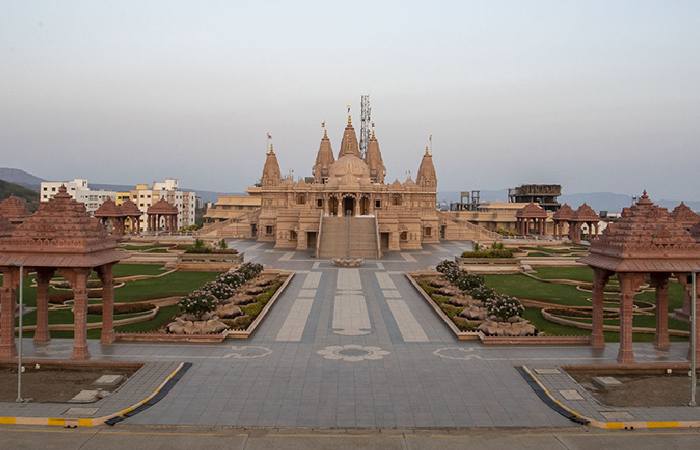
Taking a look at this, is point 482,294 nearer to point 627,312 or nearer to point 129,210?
point 627,312

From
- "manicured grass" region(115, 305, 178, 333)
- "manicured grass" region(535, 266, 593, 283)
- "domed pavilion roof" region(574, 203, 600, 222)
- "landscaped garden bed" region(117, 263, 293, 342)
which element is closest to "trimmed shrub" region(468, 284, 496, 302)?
"landscaped garden bed" region(117, 263, 293, 342)

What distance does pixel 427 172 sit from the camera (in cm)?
8400

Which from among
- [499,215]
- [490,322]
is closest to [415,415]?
[490,322]

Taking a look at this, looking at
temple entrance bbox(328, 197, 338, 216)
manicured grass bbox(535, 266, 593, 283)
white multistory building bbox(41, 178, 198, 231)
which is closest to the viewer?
manicured grass bbox(535, 266, 593, 283)

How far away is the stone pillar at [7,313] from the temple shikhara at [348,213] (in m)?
36.0

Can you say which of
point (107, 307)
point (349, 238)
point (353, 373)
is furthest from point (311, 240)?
point (353, 373)

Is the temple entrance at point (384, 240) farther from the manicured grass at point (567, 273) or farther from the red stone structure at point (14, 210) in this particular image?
the red stone structure at point (14, 210)

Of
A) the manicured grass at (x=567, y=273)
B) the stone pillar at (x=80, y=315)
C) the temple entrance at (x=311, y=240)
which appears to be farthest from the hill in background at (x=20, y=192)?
the stone pillar at (x=80, y=315)

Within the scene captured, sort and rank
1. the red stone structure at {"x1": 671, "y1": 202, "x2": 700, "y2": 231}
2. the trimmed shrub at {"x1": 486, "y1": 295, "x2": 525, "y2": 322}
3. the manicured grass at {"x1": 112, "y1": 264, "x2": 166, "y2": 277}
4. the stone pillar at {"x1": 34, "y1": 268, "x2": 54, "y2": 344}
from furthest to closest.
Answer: the manicured grass at {"x1": 112, "y1": 264, "x2": 166, "y2": 277} < the red stone structure at {"x1": 671, "y1": 202, "x2": 700, "y2": 231} < the trimmed shrub at {"x1": 486, "y1": 295, "x2": 525, "y2": 322} < the stone pillar at {"x1": 34, "y1": 268, "x2": 54, "y2": 344}

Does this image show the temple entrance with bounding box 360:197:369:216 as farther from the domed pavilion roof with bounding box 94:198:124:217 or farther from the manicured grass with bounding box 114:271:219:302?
the manicured grass with bounding box 114:271:219:302

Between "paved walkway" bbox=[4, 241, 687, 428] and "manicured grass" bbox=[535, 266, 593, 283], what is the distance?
1748cm

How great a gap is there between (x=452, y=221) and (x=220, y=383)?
211 ft

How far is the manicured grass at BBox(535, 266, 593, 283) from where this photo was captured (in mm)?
43025

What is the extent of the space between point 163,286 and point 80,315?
17.8 metres
